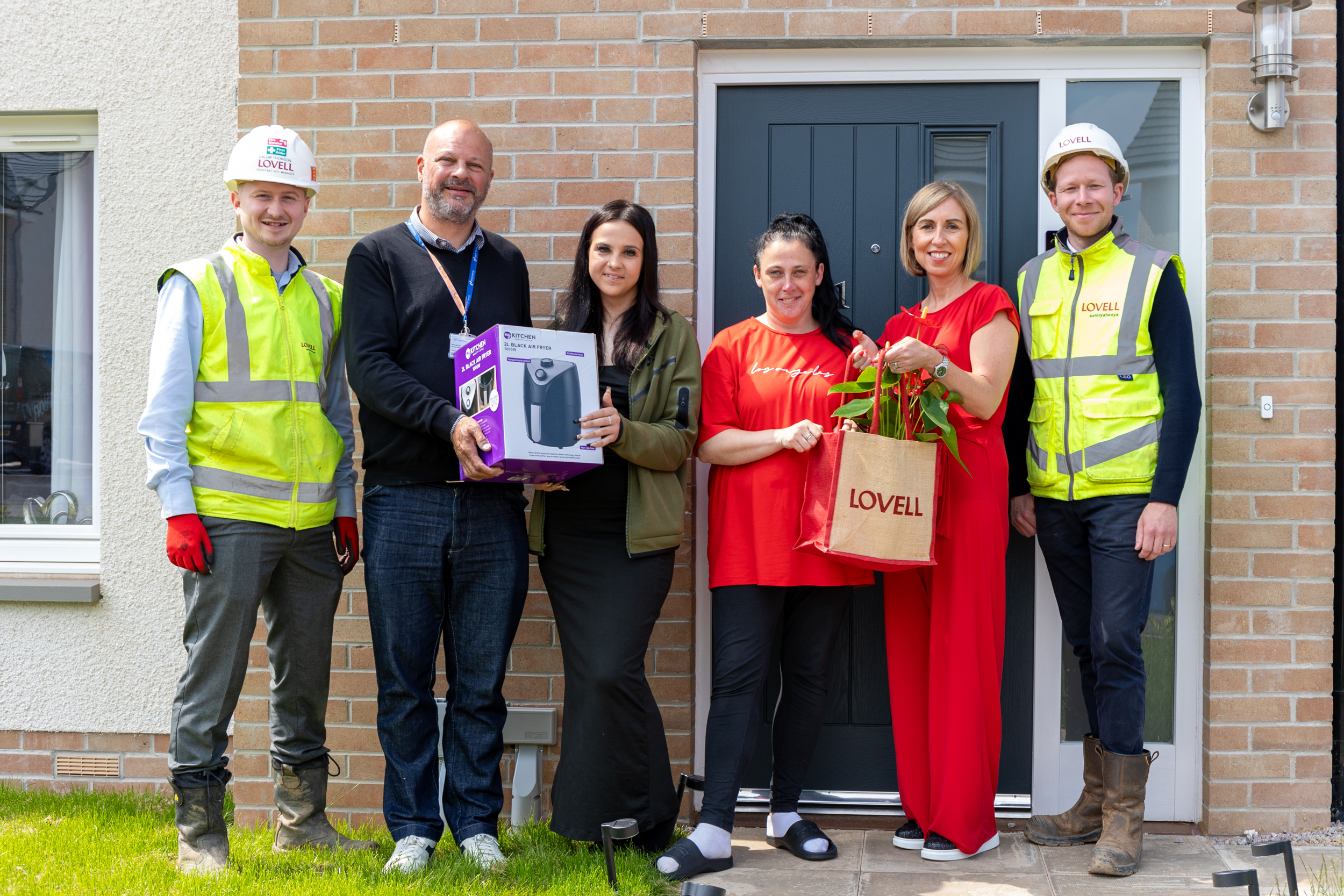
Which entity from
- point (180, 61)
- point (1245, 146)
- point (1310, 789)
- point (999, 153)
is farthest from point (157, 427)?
point (1310, 789)

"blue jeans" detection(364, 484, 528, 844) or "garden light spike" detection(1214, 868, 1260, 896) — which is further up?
"blue jeans" detection(364, 484, 528, 844)

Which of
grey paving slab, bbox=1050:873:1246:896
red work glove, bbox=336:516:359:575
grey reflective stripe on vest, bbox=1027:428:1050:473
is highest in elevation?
grey reflective stripe on vest, bbox=1027:428:1050:473

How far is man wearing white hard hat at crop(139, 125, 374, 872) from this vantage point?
2939 millimetres

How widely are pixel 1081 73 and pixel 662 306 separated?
1.77 m

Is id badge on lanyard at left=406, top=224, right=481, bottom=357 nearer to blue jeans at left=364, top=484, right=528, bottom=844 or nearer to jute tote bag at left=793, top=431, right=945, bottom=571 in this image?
blue jeans at left=364, top=484, right=528, bottom=844

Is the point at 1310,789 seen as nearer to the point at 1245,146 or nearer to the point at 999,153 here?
the point at 1245,146

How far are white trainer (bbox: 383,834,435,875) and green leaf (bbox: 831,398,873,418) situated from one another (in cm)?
176

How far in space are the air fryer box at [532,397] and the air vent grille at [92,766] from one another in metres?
2.24

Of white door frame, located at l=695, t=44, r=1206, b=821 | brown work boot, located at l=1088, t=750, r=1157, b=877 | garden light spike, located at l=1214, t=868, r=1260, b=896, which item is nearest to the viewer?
garden light spike, located at l=1214, t=868, r=1260, b=896

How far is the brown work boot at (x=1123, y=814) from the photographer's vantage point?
3045mm

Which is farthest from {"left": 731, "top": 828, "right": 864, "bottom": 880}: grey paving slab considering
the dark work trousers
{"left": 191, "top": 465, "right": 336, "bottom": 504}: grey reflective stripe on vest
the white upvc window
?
the white upvc window

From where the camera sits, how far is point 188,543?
113 inches

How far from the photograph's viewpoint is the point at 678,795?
326 centimetres

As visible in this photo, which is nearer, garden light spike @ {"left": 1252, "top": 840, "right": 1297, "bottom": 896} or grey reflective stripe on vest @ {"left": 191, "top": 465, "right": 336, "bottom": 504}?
garden light spike @ {"left": 1252, "top": 840, "right": 1297, "bottom": 896}
